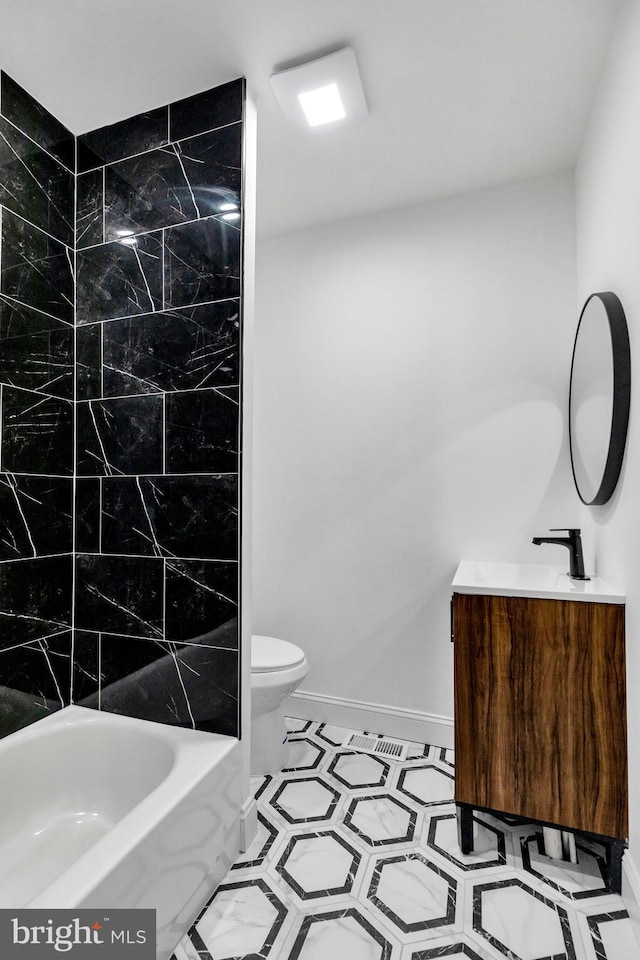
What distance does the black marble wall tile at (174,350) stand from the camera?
1.81 m

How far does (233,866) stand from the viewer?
166cm

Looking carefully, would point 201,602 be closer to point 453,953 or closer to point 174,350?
point 174,350

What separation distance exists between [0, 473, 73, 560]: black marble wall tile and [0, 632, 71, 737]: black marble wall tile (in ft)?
1.10

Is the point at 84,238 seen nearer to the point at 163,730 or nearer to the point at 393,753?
the point at 163,730

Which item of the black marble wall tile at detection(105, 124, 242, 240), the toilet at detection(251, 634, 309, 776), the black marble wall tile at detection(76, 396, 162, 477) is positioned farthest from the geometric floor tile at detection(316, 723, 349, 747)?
the black marble wall tile at detection(105, 124, 242, 240)

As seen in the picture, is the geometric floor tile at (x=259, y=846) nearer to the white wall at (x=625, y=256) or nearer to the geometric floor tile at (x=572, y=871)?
the geometric floor tile at (x=572, y=871)

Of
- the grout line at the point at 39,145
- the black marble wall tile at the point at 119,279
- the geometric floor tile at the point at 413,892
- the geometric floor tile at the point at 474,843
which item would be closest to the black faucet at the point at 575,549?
the geometric floor tile at the point at 474,843

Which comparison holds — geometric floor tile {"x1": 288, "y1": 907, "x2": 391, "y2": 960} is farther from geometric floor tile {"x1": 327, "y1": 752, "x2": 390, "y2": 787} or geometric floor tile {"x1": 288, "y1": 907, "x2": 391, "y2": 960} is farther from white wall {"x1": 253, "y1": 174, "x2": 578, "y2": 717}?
white wall {"x1": 253, "y1": 174, "x2": 578, "y2": 717}

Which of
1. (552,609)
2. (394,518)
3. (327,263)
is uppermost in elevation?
(327,263)

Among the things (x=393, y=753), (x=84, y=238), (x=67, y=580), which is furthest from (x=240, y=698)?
(x=84, y=238)

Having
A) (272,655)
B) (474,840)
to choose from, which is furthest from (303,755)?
(474,840)

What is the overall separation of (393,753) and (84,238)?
2532 mm

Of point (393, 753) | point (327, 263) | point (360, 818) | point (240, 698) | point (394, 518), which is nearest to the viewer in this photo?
point (240, 698)

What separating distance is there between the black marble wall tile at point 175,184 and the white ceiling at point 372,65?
7.7 inches
